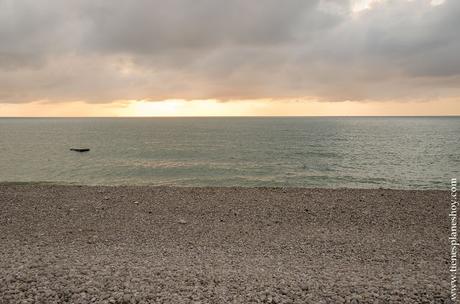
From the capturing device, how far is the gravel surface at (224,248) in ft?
23.8

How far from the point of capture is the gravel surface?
7262 millimetres

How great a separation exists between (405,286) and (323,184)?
21981 millimetres

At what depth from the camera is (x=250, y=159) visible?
1797 inches

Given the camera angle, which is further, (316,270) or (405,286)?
(316,270)

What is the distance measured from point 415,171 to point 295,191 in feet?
77.6

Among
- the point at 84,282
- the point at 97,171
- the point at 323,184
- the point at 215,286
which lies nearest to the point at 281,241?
the point at 215,286

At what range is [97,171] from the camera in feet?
120

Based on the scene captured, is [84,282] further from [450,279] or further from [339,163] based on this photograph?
[339,163]

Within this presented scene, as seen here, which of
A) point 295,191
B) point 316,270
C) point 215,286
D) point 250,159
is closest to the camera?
point 215,286

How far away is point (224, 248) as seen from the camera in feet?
35.8

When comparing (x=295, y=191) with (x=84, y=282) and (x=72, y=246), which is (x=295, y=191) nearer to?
(x=72, y=246)

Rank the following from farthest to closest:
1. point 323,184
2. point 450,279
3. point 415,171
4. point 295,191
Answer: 1. point 415,171
2. point 323,184
3. point 295,191
4. point 450,279

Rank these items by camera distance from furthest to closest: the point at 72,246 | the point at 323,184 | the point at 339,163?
the point at 339,163, the point at 323,184, the point at 72,246

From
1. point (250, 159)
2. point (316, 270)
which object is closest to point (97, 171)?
point (250, 159)
